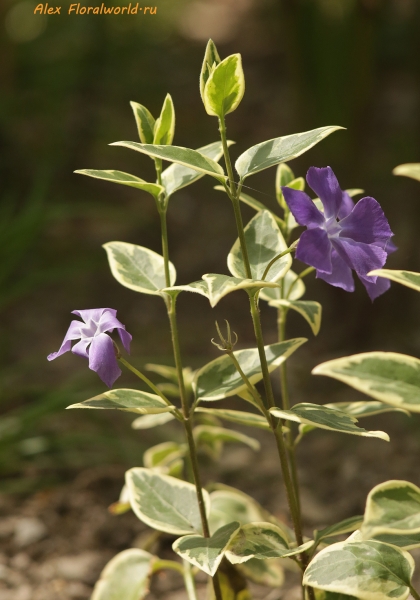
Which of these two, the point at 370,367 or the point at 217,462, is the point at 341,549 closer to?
the point at 370,367

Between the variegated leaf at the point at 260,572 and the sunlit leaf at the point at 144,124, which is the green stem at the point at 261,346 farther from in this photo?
the variegated leaf at the point at 260,572

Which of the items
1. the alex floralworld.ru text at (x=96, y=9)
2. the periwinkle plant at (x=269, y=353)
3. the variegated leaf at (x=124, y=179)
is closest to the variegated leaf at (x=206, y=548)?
the periwinkle plant at (x=269, y=353)

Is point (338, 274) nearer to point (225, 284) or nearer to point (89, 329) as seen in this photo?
point (225, 284)

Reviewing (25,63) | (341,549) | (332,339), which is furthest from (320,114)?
(341,549)

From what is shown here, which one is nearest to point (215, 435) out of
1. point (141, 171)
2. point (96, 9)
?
point (96, 9)

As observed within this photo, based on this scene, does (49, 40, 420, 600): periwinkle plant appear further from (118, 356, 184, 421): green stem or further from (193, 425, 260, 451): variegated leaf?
(193, 425, 260, 451): variegated leaf

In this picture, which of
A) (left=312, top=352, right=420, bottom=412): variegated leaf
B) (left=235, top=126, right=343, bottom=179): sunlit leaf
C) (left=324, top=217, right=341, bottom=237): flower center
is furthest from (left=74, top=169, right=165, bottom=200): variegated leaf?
(left=312, top=352, right=420, bottom=412): variegated leaf
